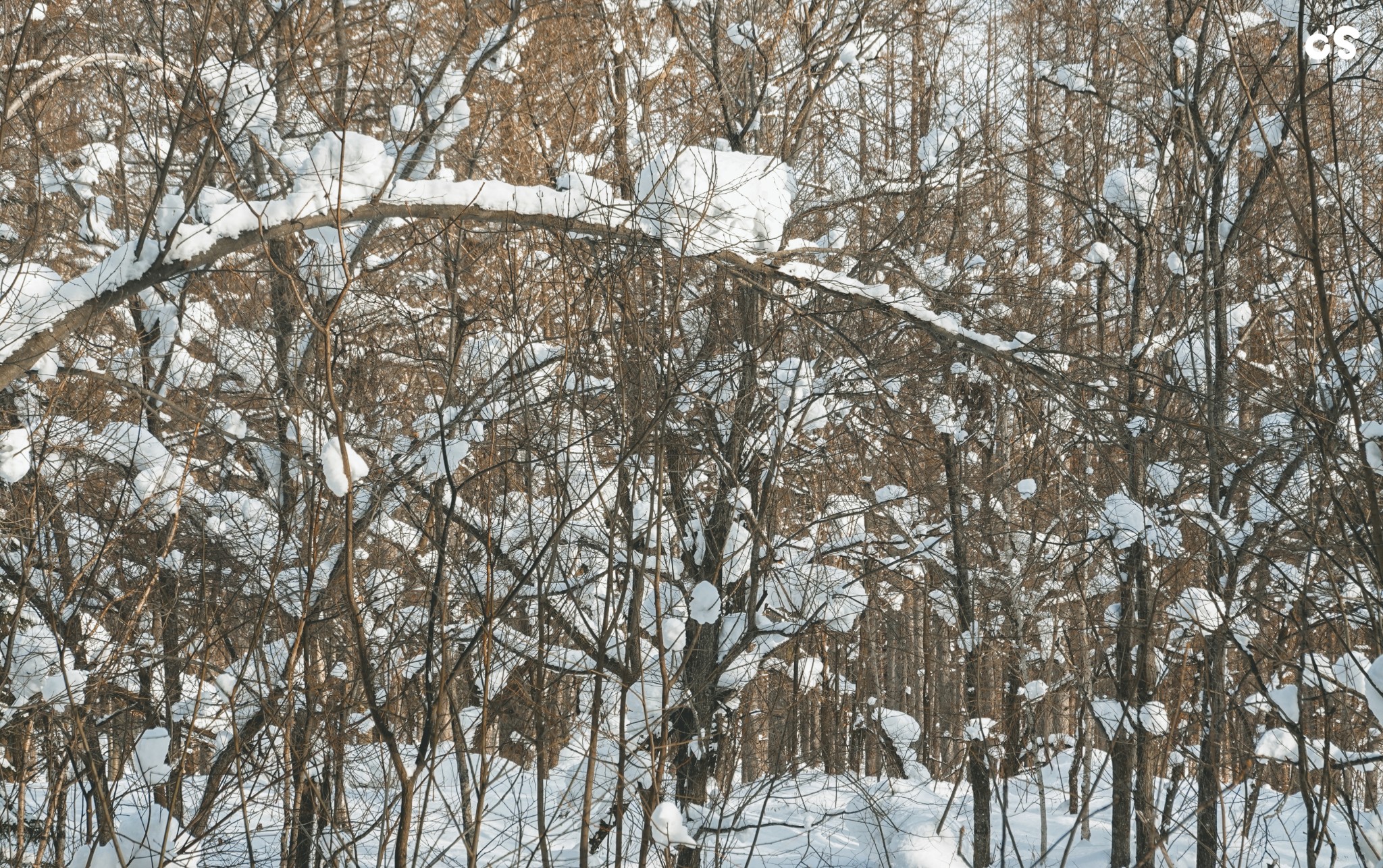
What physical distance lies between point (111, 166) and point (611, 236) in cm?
451

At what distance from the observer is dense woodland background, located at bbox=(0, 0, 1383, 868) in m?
3.15

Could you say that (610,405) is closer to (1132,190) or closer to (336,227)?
(336,227)

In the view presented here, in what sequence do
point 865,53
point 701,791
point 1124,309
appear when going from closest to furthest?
point 701,791, point 865,53, point 1124,309

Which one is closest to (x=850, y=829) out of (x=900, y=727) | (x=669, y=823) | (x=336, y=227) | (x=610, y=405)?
(x=900, y=727)

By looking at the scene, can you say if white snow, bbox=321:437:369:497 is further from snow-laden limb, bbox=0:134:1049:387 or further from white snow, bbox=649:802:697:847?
white snow, bbox=649:802:697:847

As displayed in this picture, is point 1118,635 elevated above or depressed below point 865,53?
below

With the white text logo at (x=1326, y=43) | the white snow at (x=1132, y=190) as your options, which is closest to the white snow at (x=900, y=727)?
the white snow at (x=1132, y=190)

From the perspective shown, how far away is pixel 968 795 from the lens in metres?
11.0

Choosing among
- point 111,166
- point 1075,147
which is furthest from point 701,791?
point 1075,147

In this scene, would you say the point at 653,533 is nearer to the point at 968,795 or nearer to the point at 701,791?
the point at 701,791

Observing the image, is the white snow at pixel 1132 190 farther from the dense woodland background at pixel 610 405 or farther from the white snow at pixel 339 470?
the white snow at pixel 339 470

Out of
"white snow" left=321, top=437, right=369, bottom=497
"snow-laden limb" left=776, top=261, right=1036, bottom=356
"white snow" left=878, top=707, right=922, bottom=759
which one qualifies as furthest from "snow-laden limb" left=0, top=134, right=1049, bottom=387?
"white snow" left=878, top=707, right=922, bottom=759

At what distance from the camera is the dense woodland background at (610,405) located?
3150 mm

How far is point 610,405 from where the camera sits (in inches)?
158
